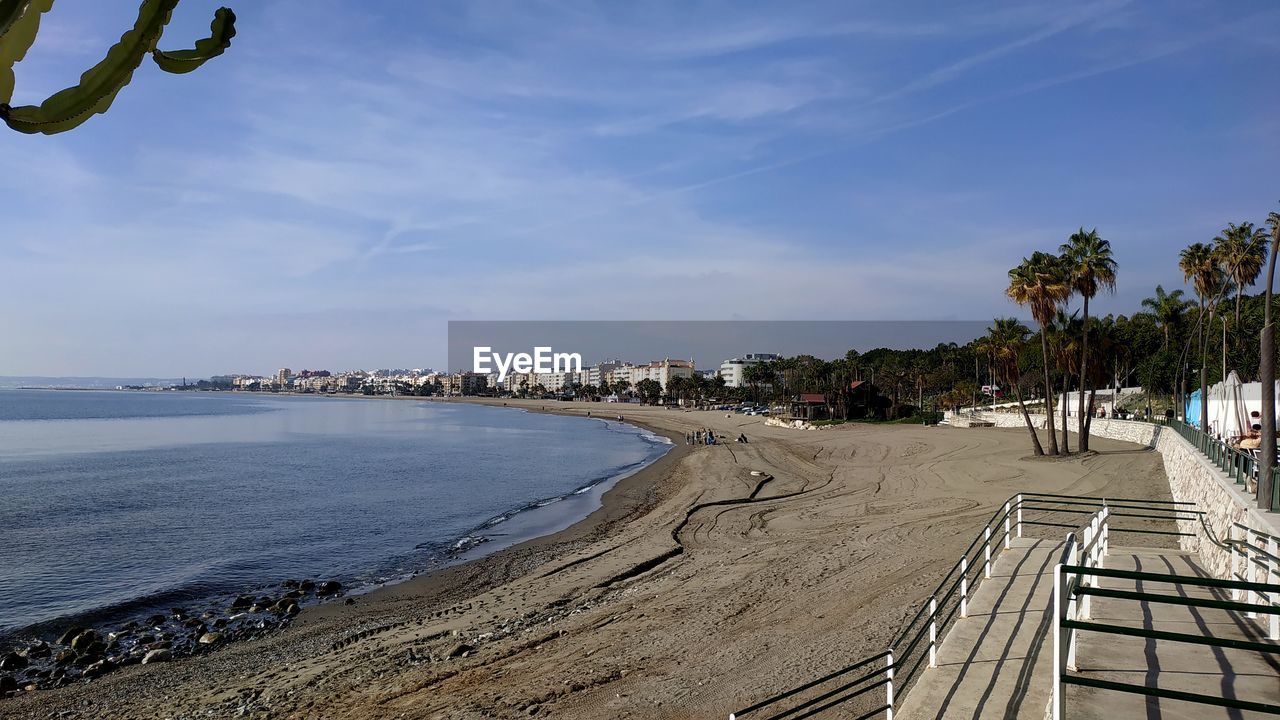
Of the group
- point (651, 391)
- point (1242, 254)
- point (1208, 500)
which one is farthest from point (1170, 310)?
point (651, 391)

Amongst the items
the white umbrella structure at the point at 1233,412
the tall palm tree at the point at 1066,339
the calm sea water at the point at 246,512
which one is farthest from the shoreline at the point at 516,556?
the tall palm tree at the point at 1066,339

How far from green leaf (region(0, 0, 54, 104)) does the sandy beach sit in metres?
9.79

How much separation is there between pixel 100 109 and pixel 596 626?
13324 millimetres

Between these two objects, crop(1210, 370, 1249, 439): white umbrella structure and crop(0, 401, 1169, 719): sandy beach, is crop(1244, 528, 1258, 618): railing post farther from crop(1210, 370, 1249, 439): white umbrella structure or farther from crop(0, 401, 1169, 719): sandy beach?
crop(1210, 370, 1249, 439): white umbrella structure

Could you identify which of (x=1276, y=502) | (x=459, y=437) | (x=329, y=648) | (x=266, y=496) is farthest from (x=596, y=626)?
(x=459, y=437)

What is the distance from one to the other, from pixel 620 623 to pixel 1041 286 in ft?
92.2

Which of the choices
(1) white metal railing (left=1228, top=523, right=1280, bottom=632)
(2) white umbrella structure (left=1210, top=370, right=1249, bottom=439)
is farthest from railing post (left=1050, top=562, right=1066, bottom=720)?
(2) white umbrella structure (left=1210, top=370, right=1249, bottom=439)

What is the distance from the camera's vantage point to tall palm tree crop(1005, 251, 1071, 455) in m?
33.9

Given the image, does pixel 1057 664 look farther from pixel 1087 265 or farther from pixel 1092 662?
pixel 1087 265

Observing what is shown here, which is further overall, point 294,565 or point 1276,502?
point 294,565

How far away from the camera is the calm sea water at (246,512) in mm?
21422

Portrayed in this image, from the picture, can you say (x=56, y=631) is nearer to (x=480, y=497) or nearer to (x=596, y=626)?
(x=596, y=626)

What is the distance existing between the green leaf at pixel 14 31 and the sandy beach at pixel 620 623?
9.79 metres

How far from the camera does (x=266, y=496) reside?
125ft
